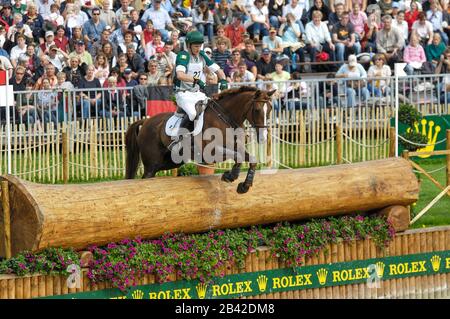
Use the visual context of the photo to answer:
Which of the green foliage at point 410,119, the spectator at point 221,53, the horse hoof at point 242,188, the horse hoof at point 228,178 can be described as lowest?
the green foliage at point 410,119

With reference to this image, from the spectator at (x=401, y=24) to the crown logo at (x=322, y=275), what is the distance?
12.0 m

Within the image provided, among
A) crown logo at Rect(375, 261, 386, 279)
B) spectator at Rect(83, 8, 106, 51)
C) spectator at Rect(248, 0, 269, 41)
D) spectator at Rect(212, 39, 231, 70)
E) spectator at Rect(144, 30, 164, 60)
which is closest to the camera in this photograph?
crown logo at Rect(375, 261, 386, 279)

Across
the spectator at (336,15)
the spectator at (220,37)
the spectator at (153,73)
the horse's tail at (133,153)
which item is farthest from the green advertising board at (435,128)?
the horse's tail at (133,153)

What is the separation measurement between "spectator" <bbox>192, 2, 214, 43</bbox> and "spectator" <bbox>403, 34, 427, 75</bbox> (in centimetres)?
440

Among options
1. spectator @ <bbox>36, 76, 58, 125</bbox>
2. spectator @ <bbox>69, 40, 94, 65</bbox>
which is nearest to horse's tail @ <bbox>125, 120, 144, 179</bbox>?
spectator @ <bbox>36, 76, 58, 125</bbox>

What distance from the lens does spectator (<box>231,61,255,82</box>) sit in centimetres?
2364

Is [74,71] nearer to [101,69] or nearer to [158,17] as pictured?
[101,69]

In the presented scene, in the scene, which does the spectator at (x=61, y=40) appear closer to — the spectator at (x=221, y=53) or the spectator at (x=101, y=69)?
the spectator at (x=101, y=69)

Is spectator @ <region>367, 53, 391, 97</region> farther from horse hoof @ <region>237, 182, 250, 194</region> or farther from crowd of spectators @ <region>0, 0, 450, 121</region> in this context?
horse hoof @ <region>237, 182, 250, 194</region>

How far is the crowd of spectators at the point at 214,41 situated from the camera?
2262 centimetres

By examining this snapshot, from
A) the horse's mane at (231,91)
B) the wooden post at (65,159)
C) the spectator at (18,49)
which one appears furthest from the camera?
the spectator at (18,49)

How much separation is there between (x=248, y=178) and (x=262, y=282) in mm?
1435

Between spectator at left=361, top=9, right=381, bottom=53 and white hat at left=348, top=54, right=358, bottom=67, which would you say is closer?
white hat at left=348, top=54, right=358, bottom=67

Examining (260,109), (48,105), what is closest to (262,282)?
(260,109)
